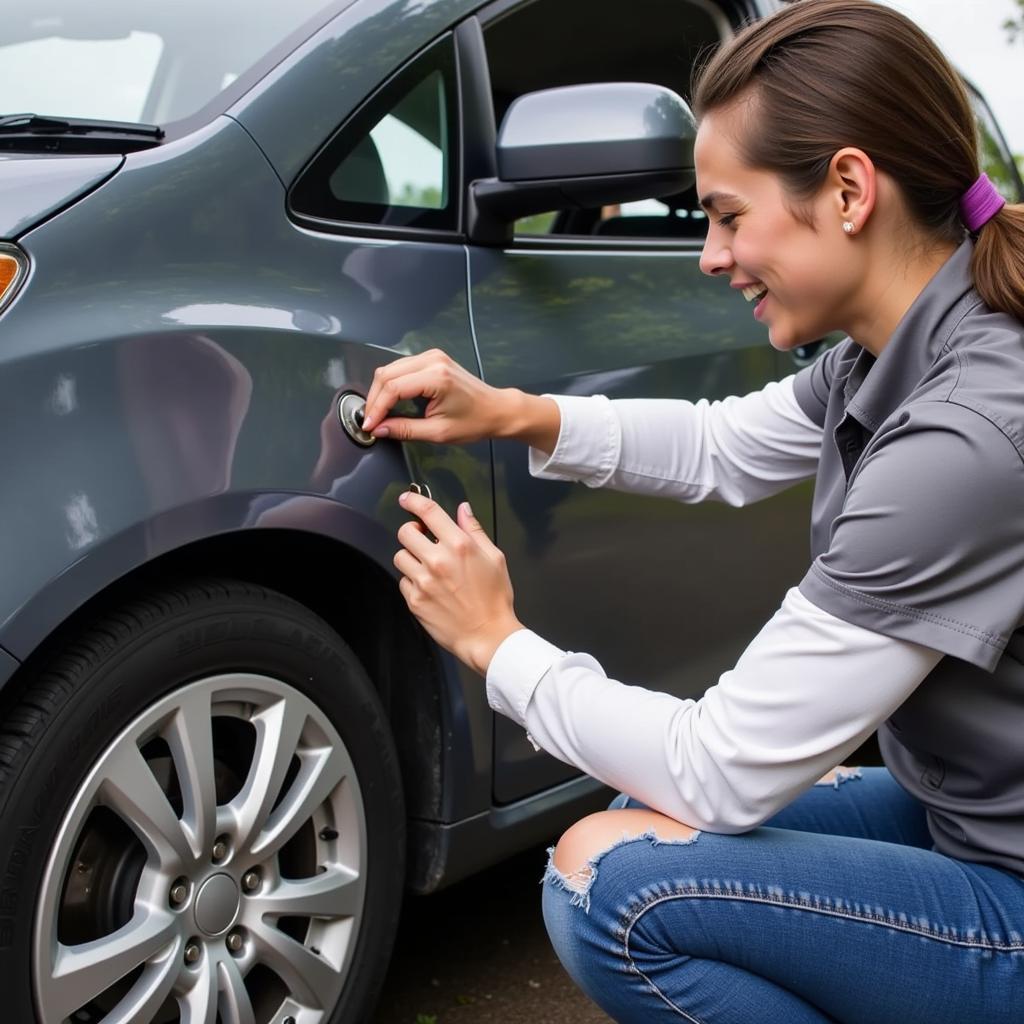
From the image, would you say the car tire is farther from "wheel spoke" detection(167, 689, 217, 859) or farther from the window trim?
the window trim

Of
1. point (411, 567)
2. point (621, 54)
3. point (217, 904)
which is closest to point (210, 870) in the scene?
point (217, 904)

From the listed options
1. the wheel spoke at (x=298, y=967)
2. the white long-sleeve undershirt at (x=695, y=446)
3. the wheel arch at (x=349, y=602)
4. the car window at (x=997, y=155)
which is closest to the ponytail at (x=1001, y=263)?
the white long-sleeve undershirt at (x=695, y=446)

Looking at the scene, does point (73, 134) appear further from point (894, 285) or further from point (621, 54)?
point (621, 54)

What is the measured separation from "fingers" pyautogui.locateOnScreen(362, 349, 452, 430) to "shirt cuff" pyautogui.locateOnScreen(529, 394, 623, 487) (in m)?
0.24

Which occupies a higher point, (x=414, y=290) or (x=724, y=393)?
(x=414, y=290)

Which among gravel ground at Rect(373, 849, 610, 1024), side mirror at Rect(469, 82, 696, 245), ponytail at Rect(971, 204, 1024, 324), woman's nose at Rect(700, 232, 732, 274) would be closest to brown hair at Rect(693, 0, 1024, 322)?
ponytail at Rect(971, 204, 1024, 324)

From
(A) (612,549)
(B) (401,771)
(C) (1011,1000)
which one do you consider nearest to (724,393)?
(A) (612,549)

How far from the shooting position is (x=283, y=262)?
5.24 feet

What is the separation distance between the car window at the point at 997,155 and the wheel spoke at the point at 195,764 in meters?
2.67

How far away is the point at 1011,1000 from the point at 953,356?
0.66 metres

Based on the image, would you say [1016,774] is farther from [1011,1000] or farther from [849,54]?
[849,54]

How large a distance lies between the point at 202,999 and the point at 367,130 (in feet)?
3.57

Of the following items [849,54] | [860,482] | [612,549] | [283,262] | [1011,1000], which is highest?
[849,54]

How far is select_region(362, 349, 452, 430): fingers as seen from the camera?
1.58 metres
